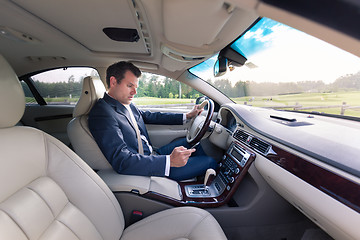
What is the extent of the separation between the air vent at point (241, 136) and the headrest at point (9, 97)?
133 cm

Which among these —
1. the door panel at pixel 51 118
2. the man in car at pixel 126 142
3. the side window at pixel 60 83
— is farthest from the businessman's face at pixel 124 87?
the door panel at pixel 51 118

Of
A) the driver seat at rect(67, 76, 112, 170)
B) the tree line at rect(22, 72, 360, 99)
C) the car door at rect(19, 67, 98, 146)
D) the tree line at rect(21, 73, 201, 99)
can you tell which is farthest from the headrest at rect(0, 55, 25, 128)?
the car door at rect(19, 67, 98, 146)

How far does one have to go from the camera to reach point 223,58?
68.9 inches

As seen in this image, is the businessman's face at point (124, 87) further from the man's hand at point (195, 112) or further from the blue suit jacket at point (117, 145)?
the man's hand at point (195, 112)

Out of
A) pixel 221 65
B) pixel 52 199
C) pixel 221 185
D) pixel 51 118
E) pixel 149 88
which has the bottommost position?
pixel 51 118

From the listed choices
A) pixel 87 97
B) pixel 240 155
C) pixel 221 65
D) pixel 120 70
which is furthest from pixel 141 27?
pixel 240 155

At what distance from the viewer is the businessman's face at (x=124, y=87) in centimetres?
160

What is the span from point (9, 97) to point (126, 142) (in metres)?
0.78

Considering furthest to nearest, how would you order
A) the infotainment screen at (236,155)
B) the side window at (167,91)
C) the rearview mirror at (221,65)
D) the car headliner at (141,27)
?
the side window at (167,91), the rearview mirror at (221,65), the infotainment screen at (236,155), the car headliner at (141,27)

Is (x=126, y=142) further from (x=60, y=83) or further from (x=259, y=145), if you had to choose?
(x=60, y=83)

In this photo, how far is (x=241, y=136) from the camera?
1.53 m

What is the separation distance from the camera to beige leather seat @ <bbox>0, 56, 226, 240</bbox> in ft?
2.23

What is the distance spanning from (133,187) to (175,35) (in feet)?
3.37

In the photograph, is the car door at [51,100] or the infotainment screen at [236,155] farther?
the car door at [51,100]
